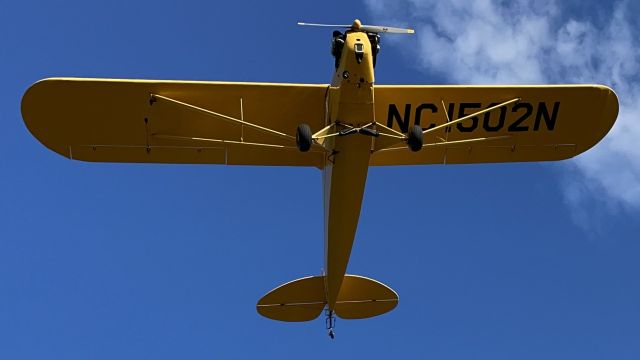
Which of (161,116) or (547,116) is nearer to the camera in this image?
(161,116)

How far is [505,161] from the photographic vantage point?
821 inches

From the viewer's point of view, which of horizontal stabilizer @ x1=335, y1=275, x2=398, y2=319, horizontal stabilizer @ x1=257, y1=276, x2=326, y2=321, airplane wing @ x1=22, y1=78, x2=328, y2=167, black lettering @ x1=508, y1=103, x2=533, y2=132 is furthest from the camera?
horizontal stabilizer @ x1=335, y1=275, x2=398, y2=319

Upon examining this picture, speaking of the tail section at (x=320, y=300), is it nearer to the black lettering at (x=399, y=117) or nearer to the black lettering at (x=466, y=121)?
the black lettering at (x=399, y=117)

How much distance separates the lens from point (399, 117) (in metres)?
19.4

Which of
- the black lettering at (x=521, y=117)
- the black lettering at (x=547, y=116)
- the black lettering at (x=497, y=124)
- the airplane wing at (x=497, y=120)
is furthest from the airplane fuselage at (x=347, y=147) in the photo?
the black lettering at (x=547, y=116)

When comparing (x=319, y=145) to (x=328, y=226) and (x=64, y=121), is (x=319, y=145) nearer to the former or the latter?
(x=328, y=226)

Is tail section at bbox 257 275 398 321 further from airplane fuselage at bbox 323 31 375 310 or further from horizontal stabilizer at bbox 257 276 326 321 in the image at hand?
airplane fuselage at bbox 323 31 375 310

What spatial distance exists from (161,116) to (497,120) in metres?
7.11

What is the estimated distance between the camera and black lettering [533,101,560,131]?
19.9 metres

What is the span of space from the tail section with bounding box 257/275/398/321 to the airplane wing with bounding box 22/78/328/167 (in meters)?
3.49

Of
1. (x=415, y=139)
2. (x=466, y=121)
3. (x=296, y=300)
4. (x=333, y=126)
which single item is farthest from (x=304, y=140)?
(x=296, y=300)

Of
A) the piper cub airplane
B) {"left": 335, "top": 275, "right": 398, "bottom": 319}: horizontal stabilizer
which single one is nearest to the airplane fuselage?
the piper cub airplane

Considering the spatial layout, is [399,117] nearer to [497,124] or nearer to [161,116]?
[497,124]

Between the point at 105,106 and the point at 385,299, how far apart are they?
7723 millimetres
